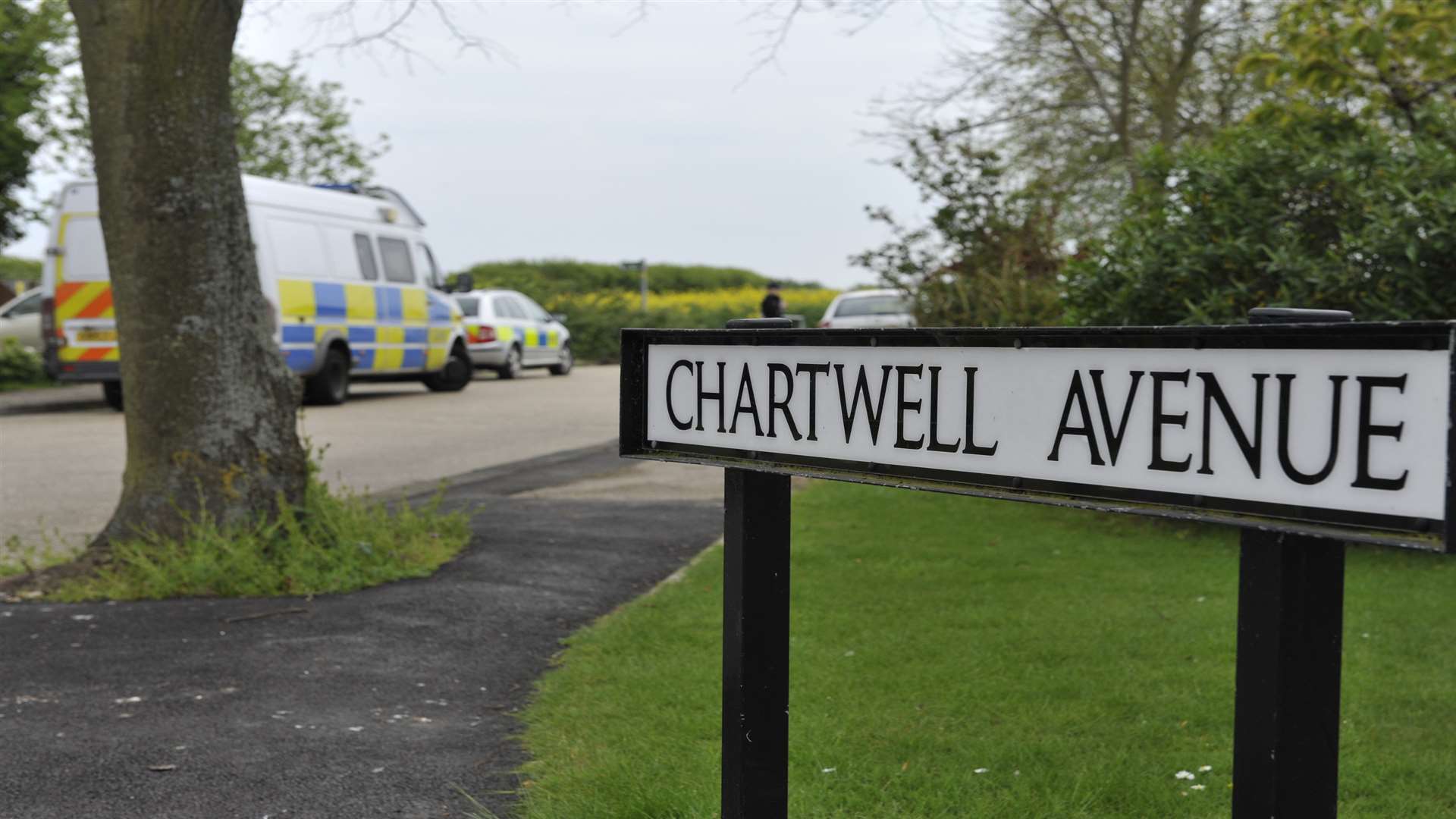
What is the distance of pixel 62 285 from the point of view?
15.6 m

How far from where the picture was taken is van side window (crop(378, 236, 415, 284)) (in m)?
18.3

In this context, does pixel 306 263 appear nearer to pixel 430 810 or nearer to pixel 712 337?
pixel 430 810

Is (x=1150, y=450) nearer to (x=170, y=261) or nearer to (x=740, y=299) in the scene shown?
(x=170, y=261)

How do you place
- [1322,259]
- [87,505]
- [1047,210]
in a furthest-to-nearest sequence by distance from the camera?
[1047,210] → [87,505] → [1322,259]

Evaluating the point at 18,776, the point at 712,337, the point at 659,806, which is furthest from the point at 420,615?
the point at 712,337

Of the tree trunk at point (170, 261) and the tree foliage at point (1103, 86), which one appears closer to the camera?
the tree trunk at point (170, 261)

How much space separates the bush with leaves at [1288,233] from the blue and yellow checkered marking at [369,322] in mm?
10567

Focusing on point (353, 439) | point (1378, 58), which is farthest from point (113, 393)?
point (1378, 58)

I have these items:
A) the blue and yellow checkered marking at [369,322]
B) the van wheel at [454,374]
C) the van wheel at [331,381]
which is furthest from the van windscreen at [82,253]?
the van wheel at [454,374]

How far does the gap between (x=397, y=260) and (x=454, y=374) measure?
289 centimetres

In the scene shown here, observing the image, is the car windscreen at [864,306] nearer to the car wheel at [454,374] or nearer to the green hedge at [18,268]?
the car wheel at [454,374]

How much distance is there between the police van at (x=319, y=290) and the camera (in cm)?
1552

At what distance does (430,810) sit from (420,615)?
2.26 meters

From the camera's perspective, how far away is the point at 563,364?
27.2 metres
